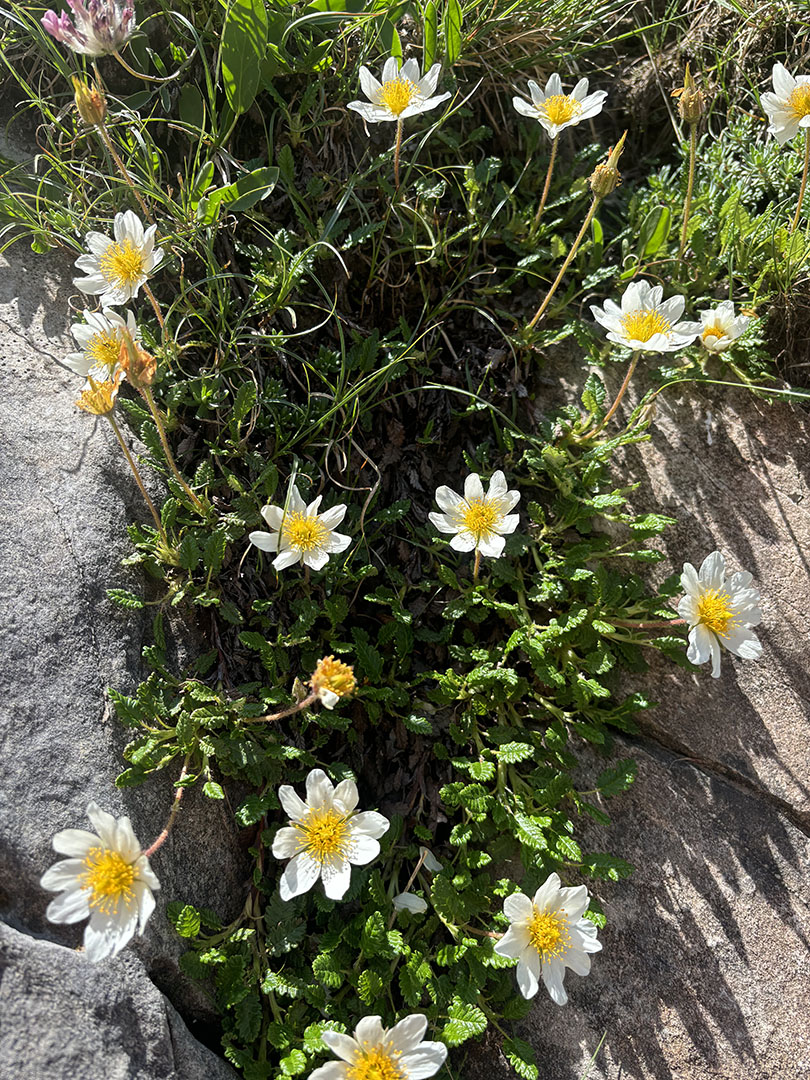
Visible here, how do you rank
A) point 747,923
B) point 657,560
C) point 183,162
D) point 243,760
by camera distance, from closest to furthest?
point 243,760, point 747,923, point 657,560, point 183,162

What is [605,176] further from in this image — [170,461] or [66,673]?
[66,673]

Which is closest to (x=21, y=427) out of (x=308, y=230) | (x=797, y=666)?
(x=308, y=230)

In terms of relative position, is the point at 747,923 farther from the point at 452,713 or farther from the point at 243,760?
the point at 243,760

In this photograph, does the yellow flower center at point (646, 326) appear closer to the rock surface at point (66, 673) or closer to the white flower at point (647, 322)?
the white flower at point (647, 322)

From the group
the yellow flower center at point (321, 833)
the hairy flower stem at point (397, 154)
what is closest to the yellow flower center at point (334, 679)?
the yellow flower center at point (321, 833)

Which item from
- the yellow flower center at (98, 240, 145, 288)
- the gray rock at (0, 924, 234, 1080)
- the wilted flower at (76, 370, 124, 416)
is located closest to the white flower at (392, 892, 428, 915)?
the gray rock at (0, 924, 234, 1080)
